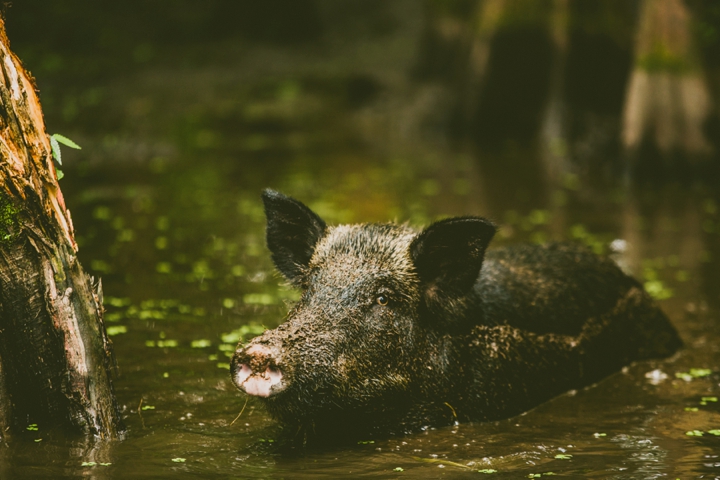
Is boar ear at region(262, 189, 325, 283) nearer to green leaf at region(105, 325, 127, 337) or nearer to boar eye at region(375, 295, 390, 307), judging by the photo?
boar eye at region(375, 295, 390, 307)

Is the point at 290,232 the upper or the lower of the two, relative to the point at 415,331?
upper

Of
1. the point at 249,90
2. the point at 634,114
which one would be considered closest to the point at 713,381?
the point at 634,114

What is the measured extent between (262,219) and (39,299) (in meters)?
8.31

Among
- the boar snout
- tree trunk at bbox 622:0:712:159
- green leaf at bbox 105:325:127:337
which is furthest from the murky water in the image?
tree trunk at bbox 622:0:712:159

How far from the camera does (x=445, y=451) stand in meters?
5.63

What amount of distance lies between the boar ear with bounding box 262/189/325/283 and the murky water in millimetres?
281

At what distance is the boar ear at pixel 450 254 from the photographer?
6133mm

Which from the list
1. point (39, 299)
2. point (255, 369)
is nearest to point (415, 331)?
point (255, 369)

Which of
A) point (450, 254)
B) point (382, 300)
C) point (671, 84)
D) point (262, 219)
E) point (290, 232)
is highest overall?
point (671, 84)

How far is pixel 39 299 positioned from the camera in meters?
5.20

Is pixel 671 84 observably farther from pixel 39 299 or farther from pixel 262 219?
pixel 39 299

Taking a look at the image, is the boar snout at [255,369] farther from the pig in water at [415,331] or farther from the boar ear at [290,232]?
the boar ear at [290,232]

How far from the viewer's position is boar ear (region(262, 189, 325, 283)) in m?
6.50

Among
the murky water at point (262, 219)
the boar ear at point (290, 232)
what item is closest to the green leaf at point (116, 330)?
the murky water at point (262, 219)
